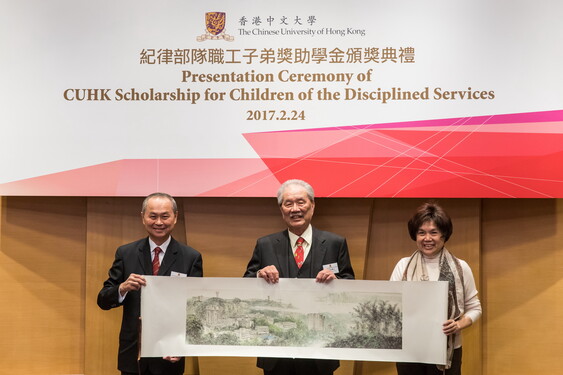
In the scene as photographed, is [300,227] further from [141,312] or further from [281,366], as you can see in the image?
[141,312]

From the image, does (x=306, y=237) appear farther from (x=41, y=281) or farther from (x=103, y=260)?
(x=41, y=281)

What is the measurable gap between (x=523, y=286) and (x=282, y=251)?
1736mm

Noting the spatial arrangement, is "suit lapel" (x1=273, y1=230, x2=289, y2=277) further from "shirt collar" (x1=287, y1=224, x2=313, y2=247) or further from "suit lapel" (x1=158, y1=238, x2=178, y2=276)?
"suit lapel" (x1=158, y1=238, x2=178, y2=276)

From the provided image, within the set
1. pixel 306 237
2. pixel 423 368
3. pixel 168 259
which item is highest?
pixel 306 237

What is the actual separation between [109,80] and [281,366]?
2.10 metres

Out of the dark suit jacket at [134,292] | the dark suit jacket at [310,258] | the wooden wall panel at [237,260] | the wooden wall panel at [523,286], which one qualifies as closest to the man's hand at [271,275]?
the dark suit jacket at [310,258]

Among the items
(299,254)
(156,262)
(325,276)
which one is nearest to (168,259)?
(156,262)

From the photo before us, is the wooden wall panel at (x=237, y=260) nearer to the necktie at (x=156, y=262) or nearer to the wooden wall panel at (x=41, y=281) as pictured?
the wooden wall panel at (x=41, y=281)

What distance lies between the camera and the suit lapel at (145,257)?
3.10 meters

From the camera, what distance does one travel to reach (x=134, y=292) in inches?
121

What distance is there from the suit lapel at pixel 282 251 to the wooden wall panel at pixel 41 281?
1.60 metres

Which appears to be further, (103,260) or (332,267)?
(103,260)

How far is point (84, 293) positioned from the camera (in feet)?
13.3

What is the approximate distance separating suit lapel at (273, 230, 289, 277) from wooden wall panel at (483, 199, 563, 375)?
1493 millimetres
